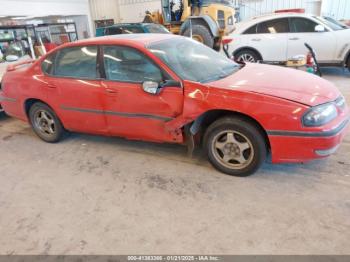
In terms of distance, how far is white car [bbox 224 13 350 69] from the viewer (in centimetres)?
638

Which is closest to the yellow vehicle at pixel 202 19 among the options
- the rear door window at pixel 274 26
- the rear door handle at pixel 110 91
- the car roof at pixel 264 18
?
the car roof at pixel 264 18

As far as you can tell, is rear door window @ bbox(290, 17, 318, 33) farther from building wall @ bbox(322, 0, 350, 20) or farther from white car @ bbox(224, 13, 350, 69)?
building wall @ bbox(322, 0, 350, 20)

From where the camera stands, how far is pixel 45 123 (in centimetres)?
404

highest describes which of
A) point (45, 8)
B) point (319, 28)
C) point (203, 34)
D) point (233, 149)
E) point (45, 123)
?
point (45, 8)

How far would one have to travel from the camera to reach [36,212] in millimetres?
2639

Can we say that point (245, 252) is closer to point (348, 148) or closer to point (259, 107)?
point (259, 107)

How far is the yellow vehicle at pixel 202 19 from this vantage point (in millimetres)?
9664

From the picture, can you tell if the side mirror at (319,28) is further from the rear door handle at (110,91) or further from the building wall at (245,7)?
the building wall at (245,7)

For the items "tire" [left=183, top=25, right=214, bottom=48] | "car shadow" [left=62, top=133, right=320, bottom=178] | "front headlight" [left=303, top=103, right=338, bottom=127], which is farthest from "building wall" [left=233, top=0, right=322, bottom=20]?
"front headlight" [left=303, top=103, right=338, bottom=127]

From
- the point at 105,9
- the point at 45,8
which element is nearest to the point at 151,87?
the point at 45,8

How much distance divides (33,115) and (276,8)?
12.9 metres

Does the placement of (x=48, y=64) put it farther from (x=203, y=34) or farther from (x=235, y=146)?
(x=203, y=34)

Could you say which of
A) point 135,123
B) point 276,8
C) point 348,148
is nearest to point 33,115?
point 135,123

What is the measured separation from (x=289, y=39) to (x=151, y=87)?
5.05 meters
